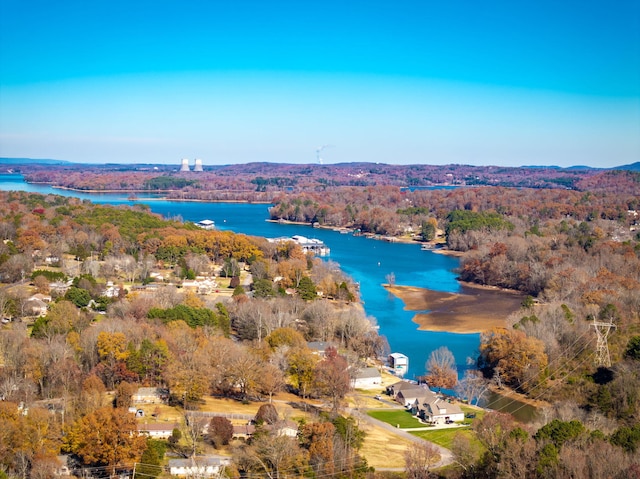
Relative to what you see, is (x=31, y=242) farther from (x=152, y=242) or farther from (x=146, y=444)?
(x=146, y=444)

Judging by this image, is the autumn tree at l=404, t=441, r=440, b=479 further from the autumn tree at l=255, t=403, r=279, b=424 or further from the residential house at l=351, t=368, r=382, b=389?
the residential house at l=351, t=368, r=382, b=389

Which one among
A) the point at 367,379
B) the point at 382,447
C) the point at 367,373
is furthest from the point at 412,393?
the point at 382,447

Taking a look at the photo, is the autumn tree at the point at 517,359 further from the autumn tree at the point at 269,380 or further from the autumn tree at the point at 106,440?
the autumn tree at the point at 106,440

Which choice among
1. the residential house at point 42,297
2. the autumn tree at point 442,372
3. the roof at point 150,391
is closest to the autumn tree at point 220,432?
the roof at point 150,391

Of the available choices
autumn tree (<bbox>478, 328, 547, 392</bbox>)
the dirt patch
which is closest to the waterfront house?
autumn tree (<bbox>478, 328, 547, 392</bbox>)

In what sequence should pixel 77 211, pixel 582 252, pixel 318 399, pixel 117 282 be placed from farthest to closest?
pixel 77 211
pixel 582 252
pixel 117 282
pixel 318 399

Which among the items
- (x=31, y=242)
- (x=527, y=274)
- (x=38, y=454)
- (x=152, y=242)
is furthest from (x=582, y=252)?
(x=38, y=454)
